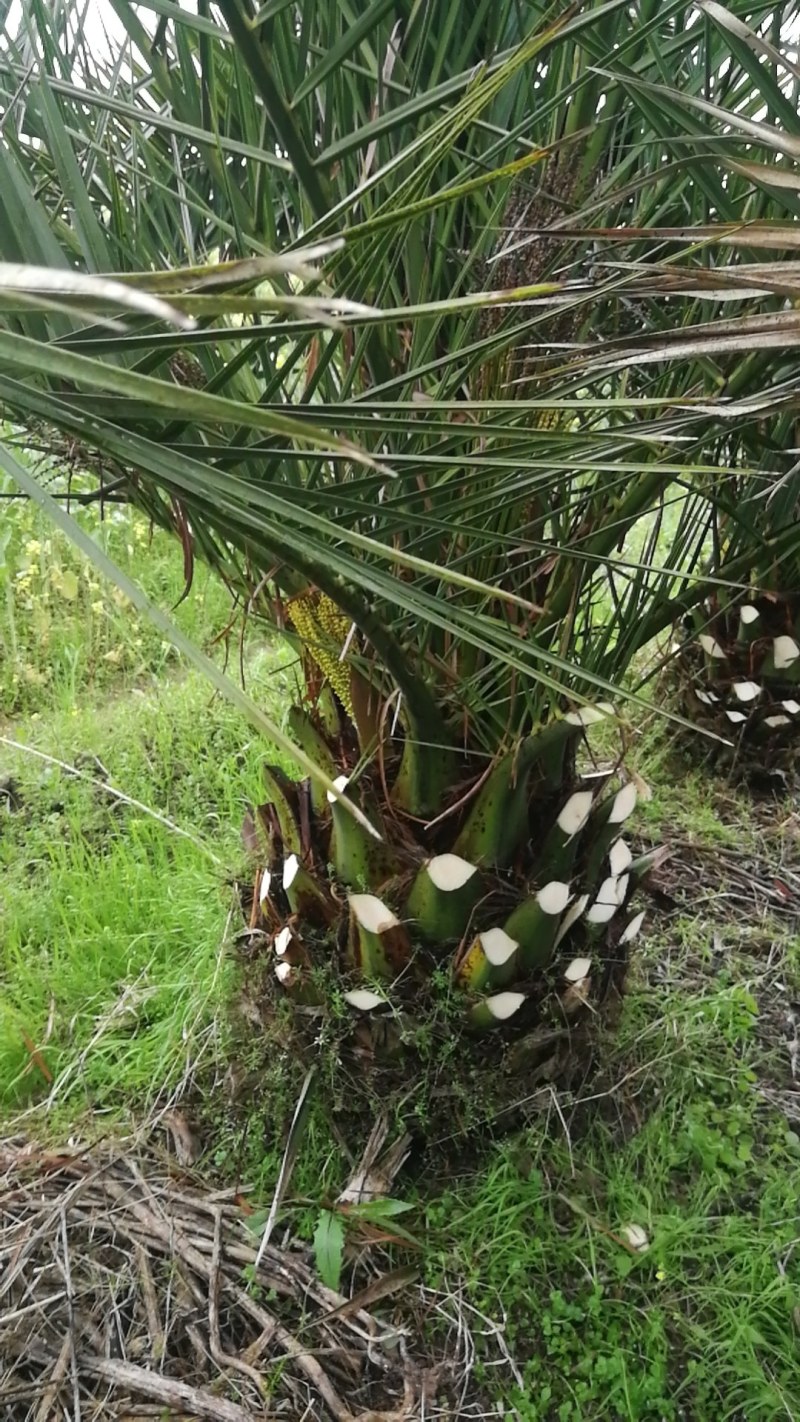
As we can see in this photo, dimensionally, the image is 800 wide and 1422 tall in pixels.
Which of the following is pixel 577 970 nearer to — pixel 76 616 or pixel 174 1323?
pixel 174 1323

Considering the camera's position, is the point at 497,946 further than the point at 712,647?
No

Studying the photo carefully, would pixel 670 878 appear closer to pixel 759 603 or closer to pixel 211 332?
pixel 759 603

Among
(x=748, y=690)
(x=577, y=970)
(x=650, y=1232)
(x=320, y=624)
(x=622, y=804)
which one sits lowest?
(x=650, y=1232)

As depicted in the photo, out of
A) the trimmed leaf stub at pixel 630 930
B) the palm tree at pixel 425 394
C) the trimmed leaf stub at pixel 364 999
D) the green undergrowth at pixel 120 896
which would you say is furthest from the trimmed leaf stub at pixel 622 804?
the green undergrowth at pixel 120 896

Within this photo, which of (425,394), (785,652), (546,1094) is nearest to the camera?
(425,394)

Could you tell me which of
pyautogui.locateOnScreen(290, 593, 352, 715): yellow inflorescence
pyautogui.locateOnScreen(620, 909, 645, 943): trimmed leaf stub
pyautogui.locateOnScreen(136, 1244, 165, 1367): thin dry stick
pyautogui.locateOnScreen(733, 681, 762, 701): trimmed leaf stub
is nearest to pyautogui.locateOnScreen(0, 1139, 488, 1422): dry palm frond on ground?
pyautogui.locateOnScreen(136, 1244, 165, 1367): thin dry stick

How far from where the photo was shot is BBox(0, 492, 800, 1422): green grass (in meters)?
0.71

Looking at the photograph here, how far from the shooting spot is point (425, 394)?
52 centimetres

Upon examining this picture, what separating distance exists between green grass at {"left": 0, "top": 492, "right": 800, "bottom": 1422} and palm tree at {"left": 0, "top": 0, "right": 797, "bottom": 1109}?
0.48 feet

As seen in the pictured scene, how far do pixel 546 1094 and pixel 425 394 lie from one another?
576mm

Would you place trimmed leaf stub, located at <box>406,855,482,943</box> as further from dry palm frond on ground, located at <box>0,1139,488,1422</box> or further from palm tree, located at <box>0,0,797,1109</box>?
dry palm frond on ground, located at <box>0,1139,488,1422</box>

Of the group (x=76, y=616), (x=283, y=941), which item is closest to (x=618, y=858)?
(x=283, y=941)

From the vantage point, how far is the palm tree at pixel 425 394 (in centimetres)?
33

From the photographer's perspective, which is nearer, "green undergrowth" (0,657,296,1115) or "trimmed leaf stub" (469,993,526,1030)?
"trimmed leaf stub" (469,993,526,1030)
